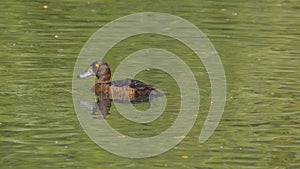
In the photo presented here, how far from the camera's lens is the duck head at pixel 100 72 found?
43.2 ft

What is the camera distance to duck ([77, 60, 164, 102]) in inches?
482

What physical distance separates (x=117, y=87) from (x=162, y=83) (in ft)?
2.33

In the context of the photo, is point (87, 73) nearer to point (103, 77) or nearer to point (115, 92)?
point (103, 77)

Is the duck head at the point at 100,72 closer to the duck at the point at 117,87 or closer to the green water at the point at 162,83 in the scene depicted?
the duck at the point at 117,87

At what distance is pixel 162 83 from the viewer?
42.3 ft

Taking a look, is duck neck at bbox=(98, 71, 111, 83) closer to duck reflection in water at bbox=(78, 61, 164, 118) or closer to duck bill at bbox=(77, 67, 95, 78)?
duck reflection in water at bbox=(78, 61, 164, 118)

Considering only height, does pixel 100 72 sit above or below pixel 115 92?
above

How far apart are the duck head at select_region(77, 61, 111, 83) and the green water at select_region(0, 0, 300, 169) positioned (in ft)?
1.21

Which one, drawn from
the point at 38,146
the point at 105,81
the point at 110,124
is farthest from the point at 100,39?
the point at 38,146

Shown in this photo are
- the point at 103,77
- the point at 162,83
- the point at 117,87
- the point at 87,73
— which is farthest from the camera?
the point at 87,73

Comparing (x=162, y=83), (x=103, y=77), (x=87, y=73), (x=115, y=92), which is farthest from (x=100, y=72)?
(x=162, y=83)

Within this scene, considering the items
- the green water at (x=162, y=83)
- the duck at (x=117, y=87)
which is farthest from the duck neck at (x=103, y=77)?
the green water at (x=162, y=83)

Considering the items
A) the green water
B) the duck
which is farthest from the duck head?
the green water

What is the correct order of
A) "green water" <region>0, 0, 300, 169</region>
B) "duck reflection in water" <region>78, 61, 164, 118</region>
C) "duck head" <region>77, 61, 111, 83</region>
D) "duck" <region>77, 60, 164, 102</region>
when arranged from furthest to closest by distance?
"duck head" <region>77, 61, 111, 83</region> → "duck" <region>77, 60, 164, 102</region> → "duck reflection in water" <region>78, 61, 164, 118</region> → "green water" <region>0, 0, 300, 169</region>
